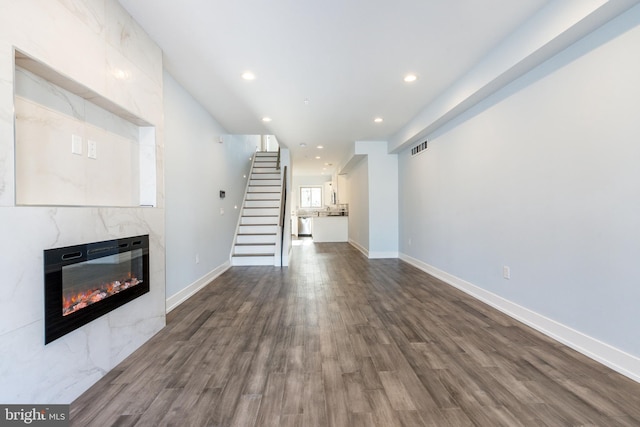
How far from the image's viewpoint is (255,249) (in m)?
5.68

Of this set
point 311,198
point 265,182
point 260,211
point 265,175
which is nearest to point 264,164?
point 265,175

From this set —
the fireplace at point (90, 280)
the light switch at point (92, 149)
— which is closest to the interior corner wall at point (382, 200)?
the fireplace at point (90, 280)

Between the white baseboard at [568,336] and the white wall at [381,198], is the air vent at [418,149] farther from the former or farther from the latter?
the white baseboard at [568,336]

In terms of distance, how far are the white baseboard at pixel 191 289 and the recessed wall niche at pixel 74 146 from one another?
126 cm

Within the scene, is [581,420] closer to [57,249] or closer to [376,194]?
[57,249]

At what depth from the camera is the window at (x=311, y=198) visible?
1367 centimetres

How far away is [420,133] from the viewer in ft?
14.9

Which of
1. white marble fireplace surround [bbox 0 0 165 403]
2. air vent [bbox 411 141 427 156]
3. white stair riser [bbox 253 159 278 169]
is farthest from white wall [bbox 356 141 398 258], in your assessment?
white marble fireplace surround [bbox 0 0 165 403]

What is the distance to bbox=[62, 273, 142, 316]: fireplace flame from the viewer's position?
157 centimetres

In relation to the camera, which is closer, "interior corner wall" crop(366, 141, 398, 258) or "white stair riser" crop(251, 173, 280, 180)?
"interior corner wall" crop(366, 141, 398, 258)

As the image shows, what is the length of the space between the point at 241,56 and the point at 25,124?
5.96 feet

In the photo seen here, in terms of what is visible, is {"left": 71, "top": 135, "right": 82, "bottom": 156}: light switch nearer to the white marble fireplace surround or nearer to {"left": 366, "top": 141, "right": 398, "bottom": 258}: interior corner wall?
the white marble fireplace surround

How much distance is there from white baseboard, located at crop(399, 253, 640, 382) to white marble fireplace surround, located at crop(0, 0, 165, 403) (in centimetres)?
339

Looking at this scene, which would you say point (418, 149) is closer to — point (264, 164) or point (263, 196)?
point (263, 196)
